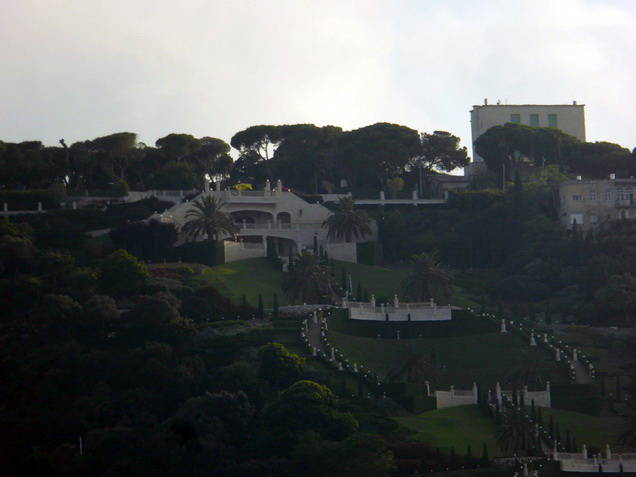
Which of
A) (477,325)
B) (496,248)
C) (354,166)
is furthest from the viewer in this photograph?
(354,166)

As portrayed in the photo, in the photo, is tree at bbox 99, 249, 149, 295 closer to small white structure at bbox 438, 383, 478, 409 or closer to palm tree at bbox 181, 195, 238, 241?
palm tree at bbox 181, 195, 238, 241

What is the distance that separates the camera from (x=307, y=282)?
330 feet

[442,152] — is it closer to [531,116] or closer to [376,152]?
[376,152]

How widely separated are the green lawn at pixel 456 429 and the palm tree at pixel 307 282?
59.7 ft

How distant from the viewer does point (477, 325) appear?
97.8 m

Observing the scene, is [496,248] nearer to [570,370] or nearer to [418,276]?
[418,276]

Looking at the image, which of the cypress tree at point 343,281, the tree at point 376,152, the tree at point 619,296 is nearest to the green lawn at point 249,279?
the cypress tree at point 343,281

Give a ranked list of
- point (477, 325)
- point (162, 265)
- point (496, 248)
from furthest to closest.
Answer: point (496, 248) → point (162, 265) → point (477, 325)

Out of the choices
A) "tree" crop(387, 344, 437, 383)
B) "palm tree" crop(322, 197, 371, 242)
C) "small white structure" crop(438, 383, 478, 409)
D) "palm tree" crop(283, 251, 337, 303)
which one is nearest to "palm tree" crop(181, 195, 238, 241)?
"palm tree" crop(322, 197, 371, 242)

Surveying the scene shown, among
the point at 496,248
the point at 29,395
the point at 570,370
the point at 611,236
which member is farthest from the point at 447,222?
the point at 29,395

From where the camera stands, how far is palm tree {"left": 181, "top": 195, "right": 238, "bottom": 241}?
111688mm

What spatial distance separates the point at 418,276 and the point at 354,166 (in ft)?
94.9

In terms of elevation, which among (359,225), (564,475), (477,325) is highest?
(359,225)

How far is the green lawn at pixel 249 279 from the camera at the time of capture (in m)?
103
